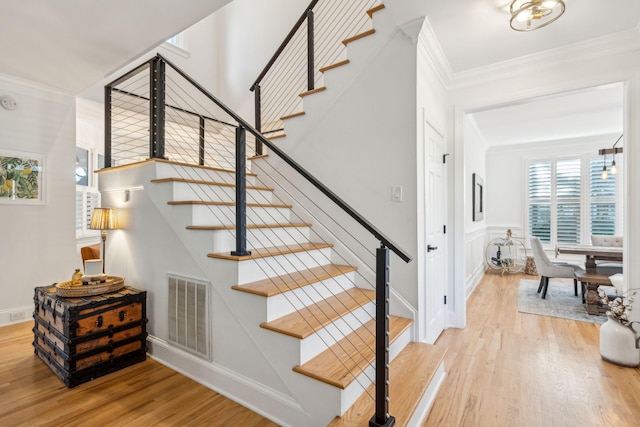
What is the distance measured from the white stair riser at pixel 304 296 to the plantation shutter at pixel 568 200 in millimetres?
6419

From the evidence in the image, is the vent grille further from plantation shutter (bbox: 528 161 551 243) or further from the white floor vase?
plantation shutter (bbox: 528 161 551 243)

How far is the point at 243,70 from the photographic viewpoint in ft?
17.6

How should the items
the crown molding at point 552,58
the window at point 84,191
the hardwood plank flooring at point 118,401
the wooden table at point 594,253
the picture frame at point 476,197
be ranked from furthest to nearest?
the picture frame at point 476,197, the window at point 84,191, the wooden table at point 594,253, the crown molding at point 552,58, the hardwood plank flooring at point 118,401

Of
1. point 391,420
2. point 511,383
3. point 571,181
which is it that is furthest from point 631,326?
point 571,181

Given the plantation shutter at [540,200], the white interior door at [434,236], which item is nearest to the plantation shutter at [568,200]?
the plantation shutter at [540,200]

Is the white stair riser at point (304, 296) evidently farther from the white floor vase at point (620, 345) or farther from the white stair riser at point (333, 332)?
the white floor vase at point (620, 345)

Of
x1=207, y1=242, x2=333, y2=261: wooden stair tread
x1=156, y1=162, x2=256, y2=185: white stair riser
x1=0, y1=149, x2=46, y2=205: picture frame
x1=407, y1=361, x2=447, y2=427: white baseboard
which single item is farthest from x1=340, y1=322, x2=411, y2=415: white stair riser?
x1=0, y1=149, x2=46, y2=205: picture frame

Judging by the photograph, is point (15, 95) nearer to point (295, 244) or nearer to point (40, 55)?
point (40, 55)

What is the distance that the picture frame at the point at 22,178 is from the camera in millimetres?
3512

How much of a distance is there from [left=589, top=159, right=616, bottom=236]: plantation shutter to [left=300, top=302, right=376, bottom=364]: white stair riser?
21.8ft

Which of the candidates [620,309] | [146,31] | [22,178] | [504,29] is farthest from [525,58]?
[22,178]

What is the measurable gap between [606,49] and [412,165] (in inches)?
84.1

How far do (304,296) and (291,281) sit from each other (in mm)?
143

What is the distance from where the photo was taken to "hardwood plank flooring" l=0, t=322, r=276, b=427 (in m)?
1.91
